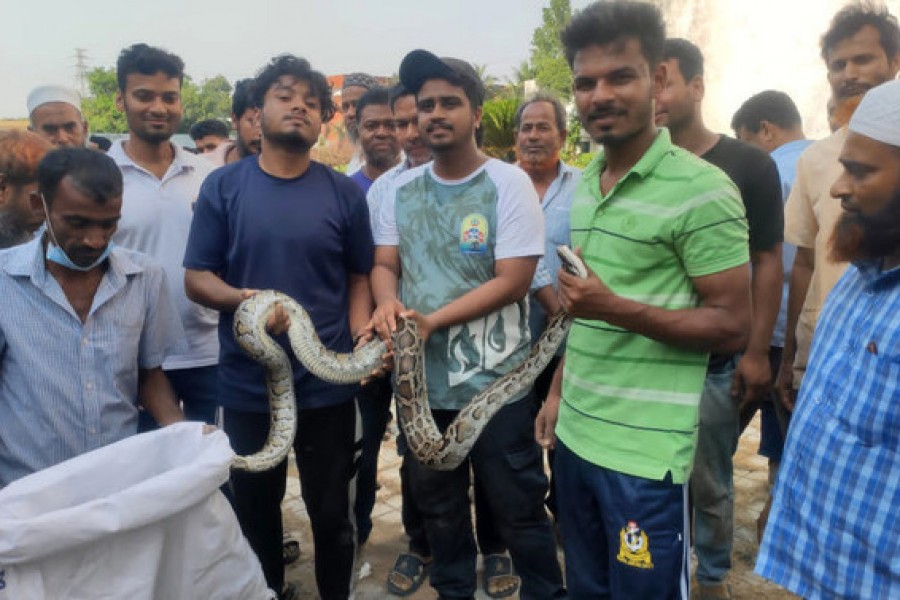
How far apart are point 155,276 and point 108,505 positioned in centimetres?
126

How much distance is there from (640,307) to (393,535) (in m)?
3.39

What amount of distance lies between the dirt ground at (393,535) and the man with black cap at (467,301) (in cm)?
101

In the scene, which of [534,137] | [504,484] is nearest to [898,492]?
[504,484]

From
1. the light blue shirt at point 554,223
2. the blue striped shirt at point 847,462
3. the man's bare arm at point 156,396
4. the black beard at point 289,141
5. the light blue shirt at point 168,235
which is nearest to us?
the blue striped shirt at point 847,462

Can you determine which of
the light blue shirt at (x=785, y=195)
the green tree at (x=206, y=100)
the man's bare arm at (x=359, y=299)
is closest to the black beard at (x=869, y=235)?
the light blue shirt at (x=785, y=195)

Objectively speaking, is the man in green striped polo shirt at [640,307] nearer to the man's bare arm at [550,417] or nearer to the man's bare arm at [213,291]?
the man's bare arm at [550,417]

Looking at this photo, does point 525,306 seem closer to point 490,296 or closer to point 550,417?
point 490,296

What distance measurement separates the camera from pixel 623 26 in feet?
8.47

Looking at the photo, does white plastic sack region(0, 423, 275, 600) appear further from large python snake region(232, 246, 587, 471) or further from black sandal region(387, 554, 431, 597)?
black sandal region(387, 554, 431, 597)

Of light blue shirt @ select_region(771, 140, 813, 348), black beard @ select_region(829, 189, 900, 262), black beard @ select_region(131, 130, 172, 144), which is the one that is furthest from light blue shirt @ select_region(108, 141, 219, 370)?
light blue shirt @ select_region(771, 140, 813, 348)

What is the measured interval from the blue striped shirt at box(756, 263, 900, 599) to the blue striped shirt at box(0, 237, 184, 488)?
2.68 meters

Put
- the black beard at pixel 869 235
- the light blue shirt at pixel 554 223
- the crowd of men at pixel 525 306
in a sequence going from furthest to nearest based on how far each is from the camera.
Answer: the light blue shirt at pixel 554 223 < the crowd of men at pixel 525 306 < the black beard at pixel 869 235

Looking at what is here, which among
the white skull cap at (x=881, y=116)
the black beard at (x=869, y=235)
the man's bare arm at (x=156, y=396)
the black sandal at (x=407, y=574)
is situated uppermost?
the white skull cap at (x=881, y=116)

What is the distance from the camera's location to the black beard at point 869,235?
2070mm
